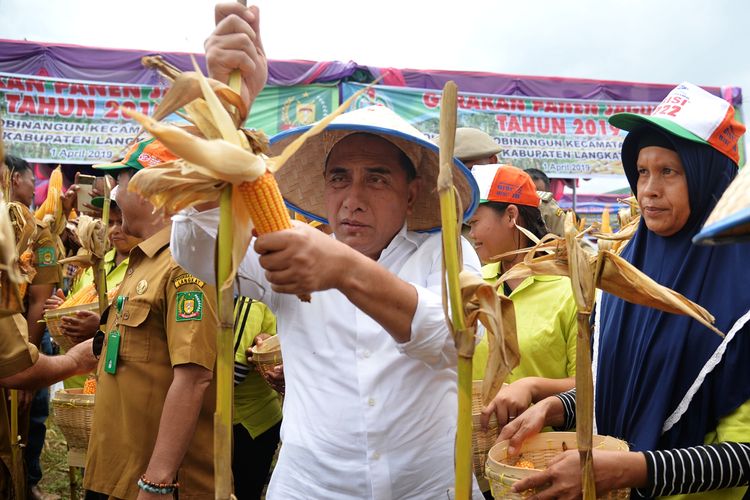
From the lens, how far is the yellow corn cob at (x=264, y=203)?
4.25ft

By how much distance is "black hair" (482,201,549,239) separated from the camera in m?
3.37

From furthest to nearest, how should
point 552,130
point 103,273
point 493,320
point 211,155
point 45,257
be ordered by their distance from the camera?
point 552,130 → point 45,257 → point 103,273 → point 493,320 → point 211,155

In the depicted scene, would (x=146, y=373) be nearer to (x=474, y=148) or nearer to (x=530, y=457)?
(x=530, y=457)

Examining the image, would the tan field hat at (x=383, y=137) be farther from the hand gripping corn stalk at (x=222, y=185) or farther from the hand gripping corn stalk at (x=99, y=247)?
the hand gripping corn stalk at (x=99, y=247)

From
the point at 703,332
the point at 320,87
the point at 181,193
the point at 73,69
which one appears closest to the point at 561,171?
the point at 320,87

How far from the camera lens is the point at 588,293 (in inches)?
64.4

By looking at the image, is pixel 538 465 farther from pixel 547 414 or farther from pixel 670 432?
pixel 670 432

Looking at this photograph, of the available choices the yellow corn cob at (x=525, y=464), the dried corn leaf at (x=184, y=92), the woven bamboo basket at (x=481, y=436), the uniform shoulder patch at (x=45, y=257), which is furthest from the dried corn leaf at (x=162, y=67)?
the uniform shoulder patch at (x=45, y=257)

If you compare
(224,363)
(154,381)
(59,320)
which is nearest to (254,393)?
(59,320)

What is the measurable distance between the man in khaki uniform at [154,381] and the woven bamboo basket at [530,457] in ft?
4.00

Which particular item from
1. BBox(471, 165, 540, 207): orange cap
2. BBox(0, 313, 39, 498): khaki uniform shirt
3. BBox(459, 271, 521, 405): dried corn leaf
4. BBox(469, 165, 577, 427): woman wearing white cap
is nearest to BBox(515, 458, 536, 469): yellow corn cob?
BBox(469, 165, 577, 427): woman wearing white cap

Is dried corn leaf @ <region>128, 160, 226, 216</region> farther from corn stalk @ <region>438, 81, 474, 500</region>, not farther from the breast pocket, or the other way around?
the breast pocket

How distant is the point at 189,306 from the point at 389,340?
1.10 meters

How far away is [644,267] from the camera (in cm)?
225
